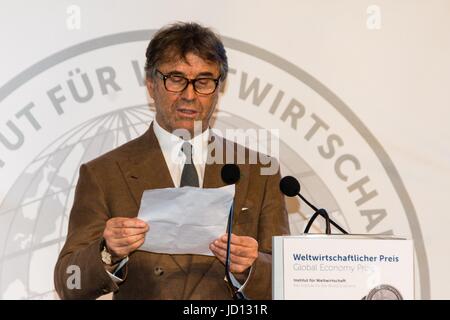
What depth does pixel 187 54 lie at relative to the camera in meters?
3.50

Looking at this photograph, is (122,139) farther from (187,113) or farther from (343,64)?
(343,64)

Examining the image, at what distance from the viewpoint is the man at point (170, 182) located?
10.8ft

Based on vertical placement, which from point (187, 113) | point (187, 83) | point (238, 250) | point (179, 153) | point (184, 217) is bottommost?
point (238, 250)

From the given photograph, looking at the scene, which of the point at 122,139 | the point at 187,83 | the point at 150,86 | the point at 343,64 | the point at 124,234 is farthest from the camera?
the point at 343,64

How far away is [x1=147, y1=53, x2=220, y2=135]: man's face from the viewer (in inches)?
137

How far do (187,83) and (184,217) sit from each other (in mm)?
854

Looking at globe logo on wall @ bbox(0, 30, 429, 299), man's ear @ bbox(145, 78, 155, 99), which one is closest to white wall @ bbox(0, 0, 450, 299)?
globe logo on wall @ bbox(0, 30, 429, 299)

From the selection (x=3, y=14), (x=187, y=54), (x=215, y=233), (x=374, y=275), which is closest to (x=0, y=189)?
(x=3, y=14)

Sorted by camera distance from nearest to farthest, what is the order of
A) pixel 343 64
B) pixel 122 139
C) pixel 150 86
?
pixel 150 86 → pixel 122 139 → pixel 343 64

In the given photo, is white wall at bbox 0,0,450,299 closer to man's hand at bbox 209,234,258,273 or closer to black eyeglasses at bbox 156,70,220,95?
black eyeglasses at bbox 156,70,220,95

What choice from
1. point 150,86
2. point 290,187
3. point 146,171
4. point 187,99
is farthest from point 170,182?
point 290,187

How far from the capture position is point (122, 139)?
3.80 metres

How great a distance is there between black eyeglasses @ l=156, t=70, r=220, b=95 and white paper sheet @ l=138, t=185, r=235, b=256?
32.2 inches
